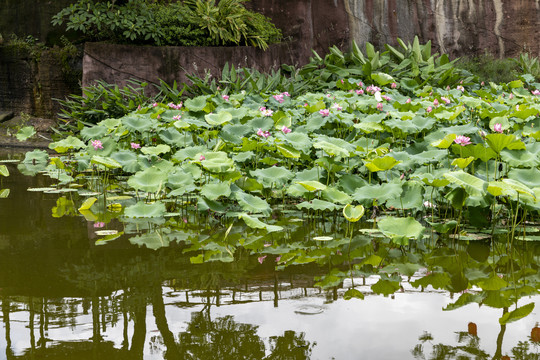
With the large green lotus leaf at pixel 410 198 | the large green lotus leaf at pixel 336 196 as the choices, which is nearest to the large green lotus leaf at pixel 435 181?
the large green lotus leaf at pixel 410 198

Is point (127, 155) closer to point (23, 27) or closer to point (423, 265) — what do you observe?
point (423, 265)

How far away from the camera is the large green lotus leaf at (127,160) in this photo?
152 inches

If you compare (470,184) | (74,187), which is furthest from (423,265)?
(74,187)

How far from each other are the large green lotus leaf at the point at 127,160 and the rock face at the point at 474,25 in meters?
6.99

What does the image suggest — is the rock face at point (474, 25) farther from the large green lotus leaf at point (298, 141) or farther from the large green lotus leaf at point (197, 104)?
the large green lotus leaf at point (298, 141)

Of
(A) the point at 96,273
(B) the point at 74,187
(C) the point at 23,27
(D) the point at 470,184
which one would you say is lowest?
(B) the point at 74,187

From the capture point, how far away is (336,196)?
3027 millimetres

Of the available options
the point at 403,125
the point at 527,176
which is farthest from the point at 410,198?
the point at 403,125

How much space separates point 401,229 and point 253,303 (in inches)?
33.4

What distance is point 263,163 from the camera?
3924 mm

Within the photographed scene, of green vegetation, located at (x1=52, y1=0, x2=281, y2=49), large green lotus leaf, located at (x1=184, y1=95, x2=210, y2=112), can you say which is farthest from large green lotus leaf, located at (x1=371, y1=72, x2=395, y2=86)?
large green lotus leaf, located at (x1=184, y1=95, x2=210, y2=112)

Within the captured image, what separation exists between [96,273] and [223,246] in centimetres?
62

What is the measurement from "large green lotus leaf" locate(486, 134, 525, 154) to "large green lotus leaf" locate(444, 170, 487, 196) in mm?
335

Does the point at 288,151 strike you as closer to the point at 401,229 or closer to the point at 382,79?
the point at 401,229
